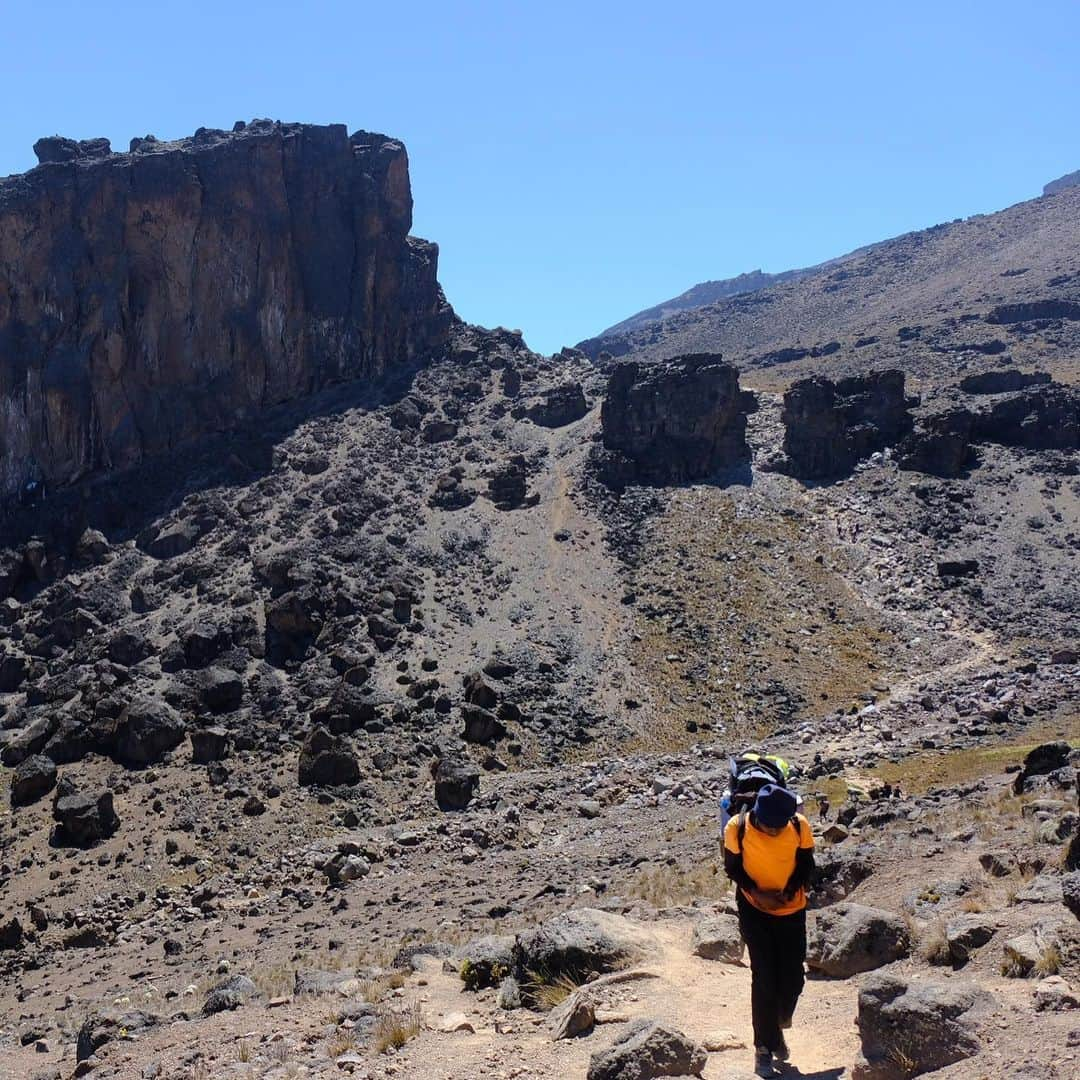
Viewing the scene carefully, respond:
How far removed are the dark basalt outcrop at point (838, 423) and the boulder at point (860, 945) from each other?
48.1 metres

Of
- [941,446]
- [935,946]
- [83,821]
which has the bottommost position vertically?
Answer: [83,821]

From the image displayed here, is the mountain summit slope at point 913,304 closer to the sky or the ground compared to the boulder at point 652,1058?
closer to the sky

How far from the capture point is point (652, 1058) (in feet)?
24.4

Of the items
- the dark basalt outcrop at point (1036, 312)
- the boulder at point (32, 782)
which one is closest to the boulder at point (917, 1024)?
the boulder at point (32, 782)

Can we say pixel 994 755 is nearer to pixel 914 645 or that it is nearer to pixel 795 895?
pixel 914 645

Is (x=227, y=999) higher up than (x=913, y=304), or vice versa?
(x=913, y=304)

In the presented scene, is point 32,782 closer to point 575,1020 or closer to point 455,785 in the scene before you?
point 455,785

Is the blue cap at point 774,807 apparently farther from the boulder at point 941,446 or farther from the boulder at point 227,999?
the boulder at point 941,446

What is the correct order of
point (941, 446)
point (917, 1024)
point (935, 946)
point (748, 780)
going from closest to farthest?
point (917, 1024) < point (748, 780) < point (935, 946) < point (941, 446)

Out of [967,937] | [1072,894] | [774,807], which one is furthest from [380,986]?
[1072,894]

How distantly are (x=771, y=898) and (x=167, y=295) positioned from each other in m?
66.5

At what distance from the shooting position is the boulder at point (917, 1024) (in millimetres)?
6887

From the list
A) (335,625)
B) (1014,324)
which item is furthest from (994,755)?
(1014,324)

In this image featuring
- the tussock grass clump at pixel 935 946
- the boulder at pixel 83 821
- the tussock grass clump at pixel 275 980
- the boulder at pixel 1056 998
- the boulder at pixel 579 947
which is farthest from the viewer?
the boulder at pixel 83 821
